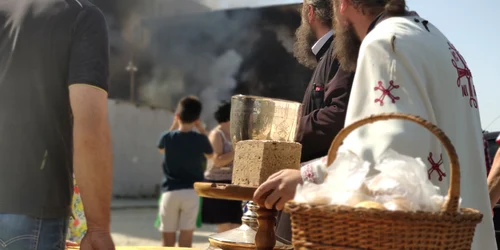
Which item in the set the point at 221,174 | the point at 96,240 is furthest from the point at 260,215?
the point at 221,174

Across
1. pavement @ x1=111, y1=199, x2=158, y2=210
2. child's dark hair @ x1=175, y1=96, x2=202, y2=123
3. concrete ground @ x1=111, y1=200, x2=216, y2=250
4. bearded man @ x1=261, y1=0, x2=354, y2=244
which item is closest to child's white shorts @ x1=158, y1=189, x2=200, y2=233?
concrete ground @ x1=111, y1=200, x2=216, y2=250

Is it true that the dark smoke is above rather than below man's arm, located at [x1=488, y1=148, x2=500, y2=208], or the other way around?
above

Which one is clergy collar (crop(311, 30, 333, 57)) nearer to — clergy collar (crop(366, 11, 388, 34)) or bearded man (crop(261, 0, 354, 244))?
bearded man (crop(261, 0, 354, 244))

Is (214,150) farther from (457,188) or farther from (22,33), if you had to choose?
(457,188)

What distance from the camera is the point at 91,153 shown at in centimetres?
196

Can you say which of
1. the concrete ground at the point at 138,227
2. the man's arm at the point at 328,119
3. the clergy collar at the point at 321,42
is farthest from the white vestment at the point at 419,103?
the concrete ground at the point at 138,227

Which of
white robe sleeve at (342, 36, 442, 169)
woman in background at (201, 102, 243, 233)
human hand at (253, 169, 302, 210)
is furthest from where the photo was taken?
woman in background at (201, 102, 243, 233)

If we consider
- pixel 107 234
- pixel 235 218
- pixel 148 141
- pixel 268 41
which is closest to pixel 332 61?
pixel 107 234

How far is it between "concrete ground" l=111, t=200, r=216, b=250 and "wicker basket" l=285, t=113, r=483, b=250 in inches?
199

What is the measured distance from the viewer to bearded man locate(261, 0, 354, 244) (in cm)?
249

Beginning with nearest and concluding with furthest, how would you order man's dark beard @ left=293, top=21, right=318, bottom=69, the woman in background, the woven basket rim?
the woven basket rim
man's dark beard @ left=293, top=21, right=318, bottom=69
the woman in background

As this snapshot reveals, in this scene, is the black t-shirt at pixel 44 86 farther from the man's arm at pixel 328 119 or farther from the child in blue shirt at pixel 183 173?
the child in blue shirt at pixel 183 173

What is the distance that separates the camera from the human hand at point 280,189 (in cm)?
184

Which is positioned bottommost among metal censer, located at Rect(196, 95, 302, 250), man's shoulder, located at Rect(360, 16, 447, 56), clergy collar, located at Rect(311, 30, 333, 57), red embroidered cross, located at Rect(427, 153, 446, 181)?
red embroidered cross, located at Rect(427, 153, 446, 181)
